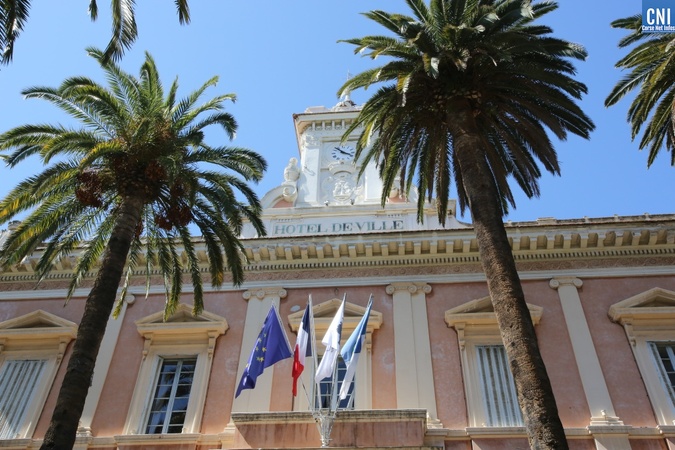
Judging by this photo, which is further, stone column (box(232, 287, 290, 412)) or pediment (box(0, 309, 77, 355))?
pediment (box(0, 309, 77, 355))

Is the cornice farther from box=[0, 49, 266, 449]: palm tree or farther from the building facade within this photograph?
box=[0, 49, 266, 449]: palm tree

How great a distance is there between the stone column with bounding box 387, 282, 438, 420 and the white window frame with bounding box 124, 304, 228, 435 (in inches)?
166

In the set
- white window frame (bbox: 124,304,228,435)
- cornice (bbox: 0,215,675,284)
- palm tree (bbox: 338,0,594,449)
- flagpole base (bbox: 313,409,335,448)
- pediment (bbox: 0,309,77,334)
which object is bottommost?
flagpole base (bbox: 313,409,335,448)

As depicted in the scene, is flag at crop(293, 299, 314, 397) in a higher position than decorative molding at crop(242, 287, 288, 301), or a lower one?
lower

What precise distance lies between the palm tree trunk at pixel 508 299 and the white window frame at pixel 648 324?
558 centimetres

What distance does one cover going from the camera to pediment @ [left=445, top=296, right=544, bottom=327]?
1590 cm

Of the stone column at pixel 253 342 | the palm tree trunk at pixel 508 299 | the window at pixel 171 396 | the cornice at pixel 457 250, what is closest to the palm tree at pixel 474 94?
the palm tree trunk at pixel 508 299

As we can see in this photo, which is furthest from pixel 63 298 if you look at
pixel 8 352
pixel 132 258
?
pixel 132 258

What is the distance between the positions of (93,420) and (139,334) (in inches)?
90.3

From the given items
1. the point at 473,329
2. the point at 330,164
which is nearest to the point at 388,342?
the point at 473,329

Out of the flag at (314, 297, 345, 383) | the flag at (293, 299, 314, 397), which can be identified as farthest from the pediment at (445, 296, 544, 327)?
the flag at (293, 299, 314, 397)

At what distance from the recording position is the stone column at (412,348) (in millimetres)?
14922

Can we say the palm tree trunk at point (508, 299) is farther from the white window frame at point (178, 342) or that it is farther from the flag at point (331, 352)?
the white window frame at point (178, 342)

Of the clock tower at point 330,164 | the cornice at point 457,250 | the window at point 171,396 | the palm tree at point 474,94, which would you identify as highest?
the clock tower at point 330,164
